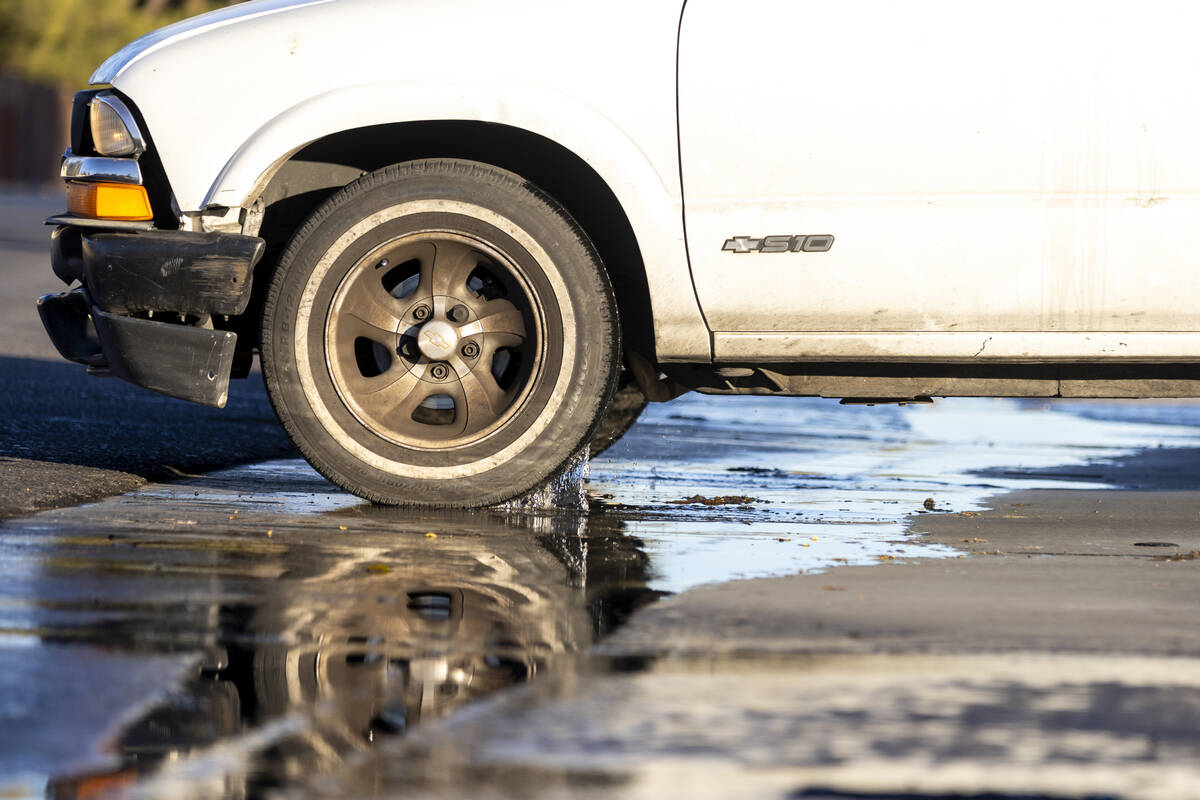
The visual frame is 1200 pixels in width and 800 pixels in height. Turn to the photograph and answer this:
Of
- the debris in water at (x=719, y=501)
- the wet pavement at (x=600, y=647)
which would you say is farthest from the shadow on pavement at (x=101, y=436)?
the debris in water at (x=719, y=501)

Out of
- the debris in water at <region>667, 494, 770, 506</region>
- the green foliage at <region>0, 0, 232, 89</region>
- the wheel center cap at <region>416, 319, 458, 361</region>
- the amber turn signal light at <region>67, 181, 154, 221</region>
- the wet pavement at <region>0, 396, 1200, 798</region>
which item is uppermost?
the green foliage at <region>0, 0, 232, 89</region>

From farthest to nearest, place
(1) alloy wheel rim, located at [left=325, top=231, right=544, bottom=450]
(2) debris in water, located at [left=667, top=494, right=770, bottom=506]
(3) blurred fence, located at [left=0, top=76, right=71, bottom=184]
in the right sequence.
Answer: (3) blurred fence, located at [left=0, top=76, right=71, bottom=184] < (2) debris in water, located at [left=667, top=494, right=770, bottom=506] < (1) alloy wheel rim, located at [left=325, top=231, right=544, bottom=450]

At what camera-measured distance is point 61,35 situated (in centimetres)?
5278

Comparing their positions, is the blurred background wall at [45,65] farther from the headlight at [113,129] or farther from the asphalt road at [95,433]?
the headlight at [113,129]

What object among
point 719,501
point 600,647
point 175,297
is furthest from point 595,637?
point 719,501

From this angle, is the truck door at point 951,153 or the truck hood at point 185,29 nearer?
the truck door at point 951,153

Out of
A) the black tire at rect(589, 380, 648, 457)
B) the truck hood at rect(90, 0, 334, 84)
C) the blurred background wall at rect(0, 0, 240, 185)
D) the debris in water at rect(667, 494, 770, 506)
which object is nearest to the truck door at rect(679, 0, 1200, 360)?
the debris in water at rect(667, 494, 770, 506)

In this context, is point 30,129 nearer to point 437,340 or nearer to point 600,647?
point 437,340

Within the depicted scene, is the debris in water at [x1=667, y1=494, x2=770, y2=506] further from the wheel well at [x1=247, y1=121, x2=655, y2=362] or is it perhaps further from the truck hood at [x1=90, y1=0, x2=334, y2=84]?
the truck hood at [x1=90, y1=0, x2=334, y2=84]

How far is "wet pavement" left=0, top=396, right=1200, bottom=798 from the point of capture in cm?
256

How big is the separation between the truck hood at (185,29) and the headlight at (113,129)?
74 mm

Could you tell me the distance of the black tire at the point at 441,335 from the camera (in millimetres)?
4918

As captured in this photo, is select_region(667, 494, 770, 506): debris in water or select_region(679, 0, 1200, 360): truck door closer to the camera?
select_region(679, 0, 1200, 360): truck door

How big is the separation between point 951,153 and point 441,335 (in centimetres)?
144
